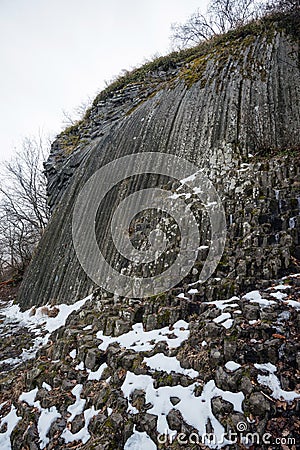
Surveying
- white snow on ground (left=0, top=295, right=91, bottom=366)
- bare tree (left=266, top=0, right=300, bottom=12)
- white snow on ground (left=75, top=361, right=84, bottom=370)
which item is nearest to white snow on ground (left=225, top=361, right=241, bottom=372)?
white snow on ground (left=75, top=361, right=84, bottom=370)

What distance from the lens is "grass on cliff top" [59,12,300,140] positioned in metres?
9.89

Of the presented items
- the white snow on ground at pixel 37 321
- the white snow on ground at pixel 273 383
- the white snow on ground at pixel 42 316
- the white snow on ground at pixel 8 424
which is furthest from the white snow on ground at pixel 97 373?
the white snow on ground at pixel 42 316

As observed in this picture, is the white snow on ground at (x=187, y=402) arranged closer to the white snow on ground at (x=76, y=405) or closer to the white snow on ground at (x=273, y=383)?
the white snow on ground at (x=273, y=383)

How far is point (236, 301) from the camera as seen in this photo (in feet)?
15.3

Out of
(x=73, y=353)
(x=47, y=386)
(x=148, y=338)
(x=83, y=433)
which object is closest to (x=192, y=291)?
(x=148, y=338)

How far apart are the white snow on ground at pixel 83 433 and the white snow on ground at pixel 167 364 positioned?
93cm

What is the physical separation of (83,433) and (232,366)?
2065 millimetres

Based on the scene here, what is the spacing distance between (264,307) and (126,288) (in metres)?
3.15

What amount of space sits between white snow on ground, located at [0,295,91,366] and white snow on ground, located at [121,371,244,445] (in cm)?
378

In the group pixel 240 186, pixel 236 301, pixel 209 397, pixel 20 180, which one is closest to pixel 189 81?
pixel 240 186

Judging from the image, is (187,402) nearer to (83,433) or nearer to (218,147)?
(83,433)

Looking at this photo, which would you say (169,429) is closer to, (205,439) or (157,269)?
(205,439)

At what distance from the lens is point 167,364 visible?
4062 mm

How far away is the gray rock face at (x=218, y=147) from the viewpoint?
5.57 meters
